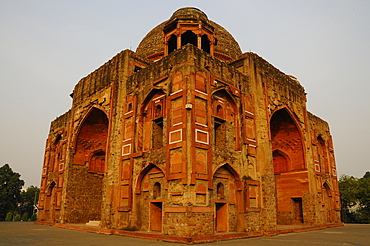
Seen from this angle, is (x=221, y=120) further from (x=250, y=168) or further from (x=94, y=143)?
(x=94, y=143)

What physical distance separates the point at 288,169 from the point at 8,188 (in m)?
38.4

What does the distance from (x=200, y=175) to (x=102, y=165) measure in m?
11.7

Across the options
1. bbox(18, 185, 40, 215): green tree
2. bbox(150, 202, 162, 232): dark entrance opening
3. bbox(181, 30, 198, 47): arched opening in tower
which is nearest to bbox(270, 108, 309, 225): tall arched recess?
bbox(181, 30, 198, 47): arched opening in tower

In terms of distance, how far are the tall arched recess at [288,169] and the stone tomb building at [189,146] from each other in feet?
0.22

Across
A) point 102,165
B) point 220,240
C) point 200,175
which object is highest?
point 102,165

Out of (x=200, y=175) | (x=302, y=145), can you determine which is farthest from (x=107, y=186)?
(x=302, y=145)

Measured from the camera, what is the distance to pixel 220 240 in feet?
36.2

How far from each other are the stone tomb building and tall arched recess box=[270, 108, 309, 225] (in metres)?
0.07

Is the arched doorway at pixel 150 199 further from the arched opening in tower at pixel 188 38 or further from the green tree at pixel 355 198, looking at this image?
the green tree at pixel 355 198

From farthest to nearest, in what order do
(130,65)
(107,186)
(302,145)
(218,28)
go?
(218,28), (302,145), (130,65), (107,186)

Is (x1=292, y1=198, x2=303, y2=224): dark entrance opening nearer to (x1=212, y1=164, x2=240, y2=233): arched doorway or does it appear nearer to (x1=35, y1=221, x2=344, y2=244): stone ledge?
(x1=35, y1=221, x2=344, y2=244): stone ledge

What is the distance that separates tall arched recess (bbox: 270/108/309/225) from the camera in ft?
61.9

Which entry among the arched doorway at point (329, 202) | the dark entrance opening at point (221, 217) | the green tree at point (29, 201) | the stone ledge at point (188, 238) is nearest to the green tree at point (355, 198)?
the arched doorway at point (329, 202)

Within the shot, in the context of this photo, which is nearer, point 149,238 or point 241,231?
point 149,238
